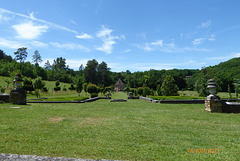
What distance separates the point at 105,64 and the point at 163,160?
81877 mm

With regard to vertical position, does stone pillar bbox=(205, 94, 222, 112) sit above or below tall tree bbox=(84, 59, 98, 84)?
below

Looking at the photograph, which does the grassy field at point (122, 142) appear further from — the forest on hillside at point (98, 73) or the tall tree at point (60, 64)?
the tall tree at point (60, 64)

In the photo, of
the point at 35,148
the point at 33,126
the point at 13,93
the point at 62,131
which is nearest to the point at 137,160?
the point at 35,148

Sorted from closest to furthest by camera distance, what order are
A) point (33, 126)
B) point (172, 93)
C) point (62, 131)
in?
point (62, 131) < point (33, 126) < point (172, 93)

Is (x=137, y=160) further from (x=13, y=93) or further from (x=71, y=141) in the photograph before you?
(x=13, y=93)

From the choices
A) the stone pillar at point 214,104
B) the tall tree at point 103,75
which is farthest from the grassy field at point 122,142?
the tall tree at point 103,75

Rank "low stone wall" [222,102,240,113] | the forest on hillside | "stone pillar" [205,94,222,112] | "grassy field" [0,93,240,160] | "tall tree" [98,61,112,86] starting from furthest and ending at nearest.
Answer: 1. "tall tree" [98,61,112,86]
2. the forest on hillside
3. "low stone wall" [222,102,240,113]
4. "stone pillar" [205,94,222,112]
5. "grassy field" [0,93,240,160]

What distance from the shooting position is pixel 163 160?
2895mm

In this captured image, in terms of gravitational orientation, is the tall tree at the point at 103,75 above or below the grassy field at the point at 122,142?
above

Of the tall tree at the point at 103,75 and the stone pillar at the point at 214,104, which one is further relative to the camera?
the tall tree at the point at 103,75
